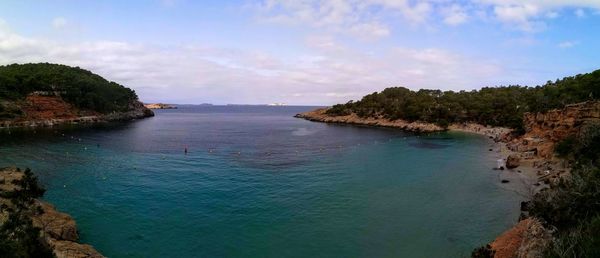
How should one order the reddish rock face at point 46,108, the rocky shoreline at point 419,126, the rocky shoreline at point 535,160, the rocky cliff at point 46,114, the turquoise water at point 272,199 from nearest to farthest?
the rocky shoreline at point 535,160
the turquoise water at point 272,199
the rocky shoreline at point 419,126
the rocky cliff at point 46,114
the reddish rock face at point 46,108

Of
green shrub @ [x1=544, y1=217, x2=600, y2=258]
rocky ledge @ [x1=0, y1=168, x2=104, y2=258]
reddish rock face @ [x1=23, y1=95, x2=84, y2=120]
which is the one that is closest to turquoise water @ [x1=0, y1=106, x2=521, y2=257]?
rocky ledge @ [x1=0, y1=168, x2=104, y2=258]

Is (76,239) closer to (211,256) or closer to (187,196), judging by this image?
(211,256)

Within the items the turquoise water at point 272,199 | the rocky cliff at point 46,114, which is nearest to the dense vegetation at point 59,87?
the rocky cliff at point 46,114

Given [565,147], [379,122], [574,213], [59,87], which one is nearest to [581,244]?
[574,213]

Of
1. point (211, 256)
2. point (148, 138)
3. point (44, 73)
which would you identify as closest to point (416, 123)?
point (148, 138)

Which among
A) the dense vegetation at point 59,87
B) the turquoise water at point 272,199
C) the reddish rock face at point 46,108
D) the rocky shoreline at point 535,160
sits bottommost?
the turquoise water at point 272,199

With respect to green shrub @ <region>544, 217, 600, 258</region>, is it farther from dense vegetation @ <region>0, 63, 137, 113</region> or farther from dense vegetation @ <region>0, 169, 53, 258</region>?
dense vegetation @ <region>0, 63, 137, 113</region>

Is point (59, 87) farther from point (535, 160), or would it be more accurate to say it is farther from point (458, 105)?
point (535, 160)

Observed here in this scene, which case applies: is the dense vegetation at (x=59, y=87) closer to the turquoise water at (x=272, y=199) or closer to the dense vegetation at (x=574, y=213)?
the turquoise water at (x=272, y=199)
